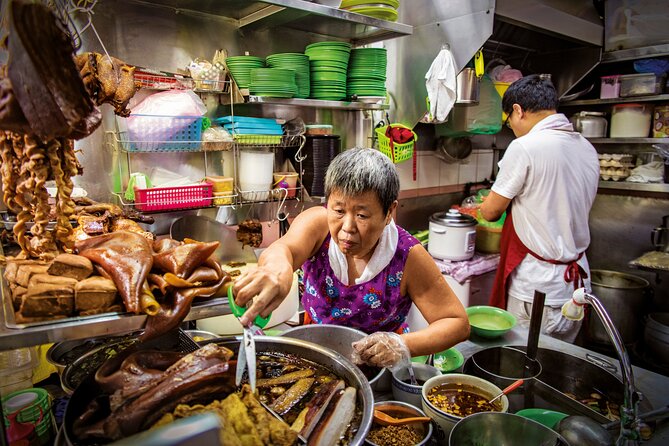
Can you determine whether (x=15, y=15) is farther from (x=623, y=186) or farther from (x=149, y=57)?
(x=623, y=186)

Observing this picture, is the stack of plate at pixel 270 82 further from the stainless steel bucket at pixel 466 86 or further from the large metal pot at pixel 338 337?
the large metal pot at pixel 338 337

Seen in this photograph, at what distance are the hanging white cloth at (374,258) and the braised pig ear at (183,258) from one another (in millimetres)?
1052

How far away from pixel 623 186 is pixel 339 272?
4281mm

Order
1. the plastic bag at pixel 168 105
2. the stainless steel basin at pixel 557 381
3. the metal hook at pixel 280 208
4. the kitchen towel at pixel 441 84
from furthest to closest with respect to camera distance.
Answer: the kitchen towel at pixel 441 84, the metal hook at pixel 280 208, the plastic bag at pixel 168 105, the stainless steel basin at pixel 557 381

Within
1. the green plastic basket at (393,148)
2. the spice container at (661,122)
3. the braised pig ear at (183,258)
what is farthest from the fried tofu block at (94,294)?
the spice container at (661,122)

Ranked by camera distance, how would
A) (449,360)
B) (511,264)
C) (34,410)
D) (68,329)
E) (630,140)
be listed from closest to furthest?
(68,329)
(34,410)
(449,360)
(511,264)
(630,140)

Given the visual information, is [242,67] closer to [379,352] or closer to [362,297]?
[362,297]

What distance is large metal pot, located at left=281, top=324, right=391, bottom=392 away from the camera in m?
1.61

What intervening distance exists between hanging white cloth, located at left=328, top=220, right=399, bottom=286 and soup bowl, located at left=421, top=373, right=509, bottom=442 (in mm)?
648

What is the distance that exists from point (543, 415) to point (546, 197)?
6.83ft

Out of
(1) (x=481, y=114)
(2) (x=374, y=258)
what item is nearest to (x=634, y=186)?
(1) (x=481, y=114)

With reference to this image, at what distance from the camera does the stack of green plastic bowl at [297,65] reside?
10.2 ft

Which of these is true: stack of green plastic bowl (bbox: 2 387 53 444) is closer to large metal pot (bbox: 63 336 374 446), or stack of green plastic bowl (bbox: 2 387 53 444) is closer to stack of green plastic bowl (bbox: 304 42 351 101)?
large metal pot (bbox: 63 336 374 446)

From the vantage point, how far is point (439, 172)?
498cm
